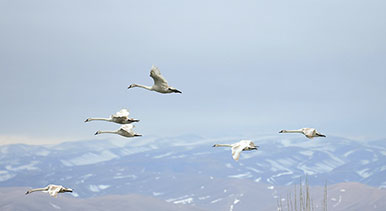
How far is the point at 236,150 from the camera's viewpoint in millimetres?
10000

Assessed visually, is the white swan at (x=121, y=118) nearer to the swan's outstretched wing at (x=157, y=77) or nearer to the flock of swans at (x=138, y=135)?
the flock of swans at (x=138, y=135)

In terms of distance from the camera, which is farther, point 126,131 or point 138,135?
point 126,131

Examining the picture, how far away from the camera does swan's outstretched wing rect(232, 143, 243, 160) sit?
31.5 feet

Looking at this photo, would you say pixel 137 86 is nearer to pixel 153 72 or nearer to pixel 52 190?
pixel 153 72

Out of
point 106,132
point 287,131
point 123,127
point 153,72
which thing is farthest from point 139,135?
point 287,131

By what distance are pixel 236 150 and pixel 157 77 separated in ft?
5.78

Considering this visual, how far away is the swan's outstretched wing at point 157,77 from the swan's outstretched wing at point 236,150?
150 cm

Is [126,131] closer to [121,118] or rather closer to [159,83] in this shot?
[121,118]

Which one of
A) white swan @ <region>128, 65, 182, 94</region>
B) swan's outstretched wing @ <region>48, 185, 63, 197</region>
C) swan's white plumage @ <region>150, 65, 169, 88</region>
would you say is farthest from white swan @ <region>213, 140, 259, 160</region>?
swan's outstretched wing @ <region>48, 185, 63, 197</region>

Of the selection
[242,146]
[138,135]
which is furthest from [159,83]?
[242,146]

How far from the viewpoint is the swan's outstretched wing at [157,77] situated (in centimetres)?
1051

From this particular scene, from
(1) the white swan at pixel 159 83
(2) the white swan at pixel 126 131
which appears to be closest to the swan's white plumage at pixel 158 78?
(1) the white swan at pixel 159 83

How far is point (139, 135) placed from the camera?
11.1m

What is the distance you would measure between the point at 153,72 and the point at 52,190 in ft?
7.74
